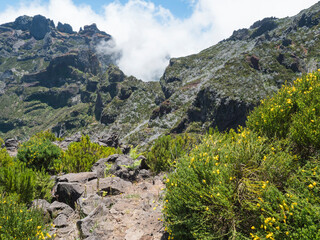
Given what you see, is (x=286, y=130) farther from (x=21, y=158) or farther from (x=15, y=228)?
(x=21, y=158)

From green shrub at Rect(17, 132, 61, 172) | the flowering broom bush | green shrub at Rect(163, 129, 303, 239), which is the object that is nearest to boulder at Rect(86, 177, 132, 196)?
the flowering broom bush

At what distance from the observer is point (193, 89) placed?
140125 millimetres

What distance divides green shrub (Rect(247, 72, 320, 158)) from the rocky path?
3.44 meters

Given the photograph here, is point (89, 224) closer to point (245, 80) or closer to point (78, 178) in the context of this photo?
point (78, 178)

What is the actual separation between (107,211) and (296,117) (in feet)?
17.7

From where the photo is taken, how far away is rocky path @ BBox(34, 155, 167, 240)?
4480 mm

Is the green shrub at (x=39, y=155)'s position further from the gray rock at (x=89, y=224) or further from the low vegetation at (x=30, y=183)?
the gray rock at (x=89, y=224)

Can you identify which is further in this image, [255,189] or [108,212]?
[108,212]

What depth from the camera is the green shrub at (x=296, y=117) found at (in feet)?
13.1

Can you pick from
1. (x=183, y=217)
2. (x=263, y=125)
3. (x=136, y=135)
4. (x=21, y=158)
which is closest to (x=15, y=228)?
(x=183, y=217)

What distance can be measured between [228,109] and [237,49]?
11556 cm

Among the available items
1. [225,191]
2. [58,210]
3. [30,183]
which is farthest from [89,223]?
[225,191]

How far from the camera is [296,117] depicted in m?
4.57

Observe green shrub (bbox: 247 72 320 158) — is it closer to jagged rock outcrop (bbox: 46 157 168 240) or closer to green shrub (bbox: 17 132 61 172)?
jagged rock outcrop (bbox: 46 157 168 240)
